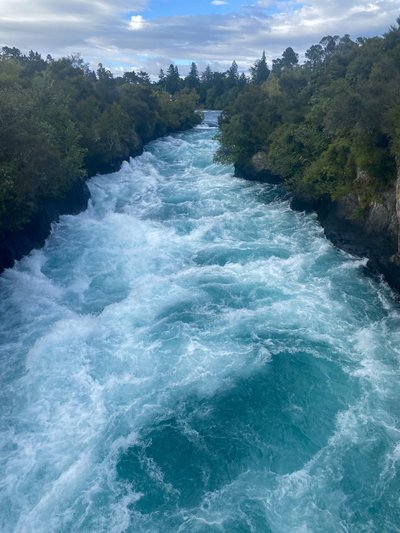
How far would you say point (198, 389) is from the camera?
58.4 ft

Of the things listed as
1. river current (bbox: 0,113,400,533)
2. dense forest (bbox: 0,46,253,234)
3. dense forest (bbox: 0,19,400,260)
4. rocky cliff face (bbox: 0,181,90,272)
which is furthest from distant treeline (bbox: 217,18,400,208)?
rocky cliff face (bbox: 0,181,90,272)

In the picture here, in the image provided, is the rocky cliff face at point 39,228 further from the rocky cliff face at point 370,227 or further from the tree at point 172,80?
the tree at point 172,80

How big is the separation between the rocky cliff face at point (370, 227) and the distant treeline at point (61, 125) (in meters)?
20.7

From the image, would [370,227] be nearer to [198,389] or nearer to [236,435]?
[198,389]

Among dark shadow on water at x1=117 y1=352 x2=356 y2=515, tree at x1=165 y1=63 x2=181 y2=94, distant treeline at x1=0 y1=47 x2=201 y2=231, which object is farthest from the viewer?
tree at x1=165 y1=63 x2=181 y2=94

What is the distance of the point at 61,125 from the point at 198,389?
27505 mm

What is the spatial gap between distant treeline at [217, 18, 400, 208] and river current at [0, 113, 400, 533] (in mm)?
5857

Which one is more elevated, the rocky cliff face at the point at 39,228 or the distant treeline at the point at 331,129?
the distant treeline at the point at 331,129

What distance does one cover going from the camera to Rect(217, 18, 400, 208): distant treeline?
2655 centimetres

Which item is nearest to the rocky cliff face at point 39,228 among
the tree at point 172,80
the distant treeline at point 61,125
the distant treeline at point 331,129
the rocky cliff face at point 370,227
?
the distant treeline at point 61,125

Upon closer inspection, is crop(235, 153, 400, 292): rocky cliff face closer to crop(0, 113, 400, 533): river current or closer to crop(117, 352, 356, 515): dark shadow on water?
crop(0, 113, 400, 533): river current

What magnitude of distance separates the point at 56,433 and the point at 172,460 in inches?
181

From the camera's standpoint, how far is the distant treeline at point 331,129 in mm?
26547

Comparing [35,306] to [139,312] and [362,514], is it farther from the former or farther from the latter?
[362,514]
